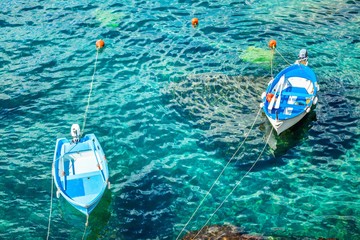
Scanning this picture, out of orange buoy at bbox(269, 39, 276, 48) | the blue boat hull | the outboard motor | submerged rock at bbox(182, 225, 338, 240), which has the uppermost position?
orange buoy at bbox(269, 39, 276, 48)

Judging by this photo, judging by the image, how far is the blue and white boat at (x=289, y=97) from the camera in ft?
88.9

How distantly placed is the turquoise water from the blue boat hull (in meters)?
1.40

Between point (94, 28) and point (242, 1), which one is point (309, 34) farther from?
point (94, 28)

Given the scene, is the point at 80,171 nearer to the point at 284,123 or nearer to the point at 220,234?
the point at 220,234

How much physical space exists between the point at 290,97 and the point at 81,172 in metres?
13.1

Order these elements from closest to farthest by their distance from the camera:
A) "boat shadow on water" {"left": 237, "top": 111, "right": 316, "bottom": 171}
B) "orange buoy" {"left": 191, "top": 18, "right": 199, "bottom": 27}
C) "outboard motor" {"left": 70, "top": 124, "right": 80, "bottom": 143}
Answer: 1. "outboard motor" {"left": 70, "top": 124, "right": 80, "bottom": 143}
2. "boat shadow on water" {"left": 237, "top": 111, "right": 316, "bottom": 171}
3. "orange buoy" {"left": 191, "top": 18, "right": 199, "bottom": 27}

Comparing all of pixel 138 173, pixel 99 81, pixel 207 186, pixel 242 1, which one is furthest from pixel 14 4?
pixel 207 186

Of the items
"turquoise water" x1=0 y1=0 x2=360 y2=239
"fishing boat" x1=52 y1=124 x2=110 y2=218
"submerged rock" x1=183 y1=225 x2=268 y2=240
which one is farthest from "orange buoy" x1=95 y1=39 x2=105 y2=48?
"submerged rock" x1=183 y1=225 x2=268 y2=240

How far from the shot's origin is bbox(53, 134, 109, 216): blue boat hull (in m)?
22.3

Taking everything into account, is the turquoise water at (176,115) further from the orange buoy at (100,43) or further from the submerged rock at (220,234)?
the orange buoy at (100,43)

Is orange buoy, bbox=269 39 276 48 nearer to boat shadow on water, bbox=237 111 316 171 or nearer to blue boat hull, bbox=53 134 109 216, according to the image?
boat shadow on water, bbox=237 111 316 171

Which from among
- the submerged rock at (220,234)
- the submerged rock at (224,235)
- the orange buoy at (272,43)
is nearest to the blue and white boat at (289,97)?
the orange buoy at (272,43)

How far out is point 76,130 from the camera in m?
25.5

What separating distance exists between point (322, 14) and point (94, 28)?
18.5 m
